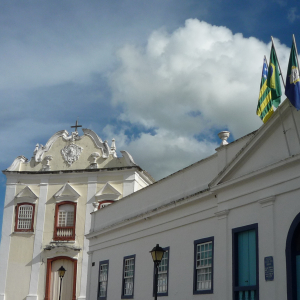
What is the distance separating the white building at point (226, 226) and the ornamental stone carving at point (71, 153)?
30.0ft

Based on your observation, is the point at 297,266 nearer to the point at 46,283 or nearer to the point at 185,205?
the point at 185,205

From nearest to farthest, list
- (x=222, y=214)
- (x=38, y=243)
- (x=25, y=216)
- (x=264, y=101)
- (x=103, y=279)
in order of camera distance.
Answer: (x=264, y=101) < (x=222, y=214) < (x=103, y=279) < (x=38, y=243) < (x=25, y=216)

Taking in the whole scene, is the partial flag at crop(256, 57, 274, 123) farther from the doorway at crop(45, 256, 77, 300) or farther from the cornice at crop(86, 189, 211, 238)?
the doorway at crop(45, 256, 77, 300)

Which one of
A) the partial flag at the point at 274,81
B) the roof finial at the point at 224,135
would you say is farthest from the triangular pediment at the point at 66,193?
the partial flag at the point at 274,81

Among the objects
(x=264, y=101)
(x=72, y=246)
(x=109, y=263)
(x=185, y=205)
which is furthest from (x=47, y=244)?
(x=264, y=101)

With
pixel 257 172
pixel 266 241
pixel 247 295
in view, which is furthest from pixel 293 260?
pixel 257 172

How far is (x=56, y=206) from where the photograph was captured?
78.3ft

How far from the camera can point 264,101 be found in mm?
10445

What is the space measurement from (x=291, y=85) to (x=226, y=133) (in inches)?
123

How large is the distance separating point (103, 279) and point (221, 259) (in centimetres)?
703

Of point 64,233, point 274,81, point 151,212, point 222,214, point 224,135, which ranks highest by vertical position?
point 274,81

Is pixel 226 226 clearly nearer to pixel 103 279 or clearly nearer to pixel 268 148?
pixel 268 148

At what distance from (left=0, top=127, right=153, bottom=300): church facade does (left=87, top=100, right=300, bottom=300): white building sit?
7264 millimetres

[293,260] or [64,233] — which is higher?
[64,233]
